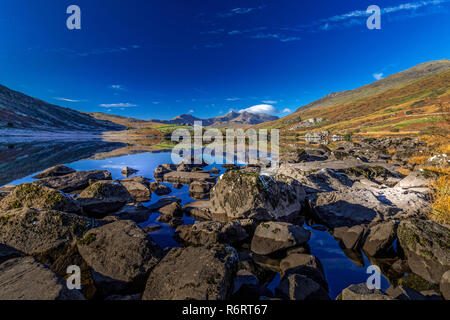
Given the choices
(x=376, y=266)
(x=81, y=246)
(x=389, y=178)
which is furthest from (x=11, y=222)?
(x=389, y=178)

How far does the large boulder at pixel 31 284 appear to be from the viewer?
14.5ft

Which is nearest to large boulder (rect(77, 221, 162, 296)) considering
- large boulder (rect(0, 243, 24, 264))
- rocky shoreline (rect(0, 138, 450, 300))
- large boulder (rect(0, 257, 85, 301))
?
rocky shoreline (rect(0, 138, 450, 300))

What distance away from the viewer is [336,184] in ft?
50.9

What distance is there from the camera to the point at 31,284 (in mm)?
4707

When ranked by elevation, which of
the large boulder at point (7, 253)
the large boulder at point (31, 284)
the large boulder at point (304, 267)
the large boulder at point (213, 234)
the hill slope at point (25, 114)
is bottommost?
the large boulder at point (304, 267)

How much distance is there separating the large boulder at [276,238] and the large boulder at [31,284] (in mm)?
6074

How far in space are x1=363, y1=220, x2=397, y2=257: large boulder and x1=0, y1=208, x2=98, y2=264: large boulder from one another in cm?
1120

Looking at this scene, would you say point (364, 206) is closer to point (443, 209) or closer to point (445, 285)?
point (443, 209)

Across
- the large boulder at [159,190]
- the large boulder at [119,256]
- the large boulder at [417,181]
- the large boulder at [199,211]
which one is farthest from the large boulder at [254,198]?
the large boulder at [417,181]

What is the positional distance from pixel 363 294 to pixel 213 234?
5446 mm

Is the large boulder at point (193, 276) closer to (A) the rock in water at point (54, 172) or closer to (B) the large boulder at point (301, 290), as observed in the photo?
(B) the large boulder at point (301, 290)
